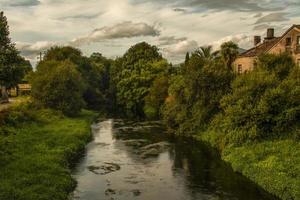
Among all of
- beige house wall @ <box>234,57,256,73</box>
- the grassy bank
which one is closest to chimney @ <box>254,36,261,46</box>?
beige house wall @ <box>234,57,256,73</box>

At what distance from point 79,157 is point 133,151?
21.5 feet

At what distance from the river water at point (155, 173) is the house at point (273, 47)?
17.5 meters

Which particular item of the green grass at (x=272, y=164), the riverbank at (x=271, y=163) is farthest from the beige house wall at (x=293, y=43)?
the green grass at (x=272, y=164)

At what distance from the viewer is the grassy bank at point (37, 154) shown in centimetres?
3101

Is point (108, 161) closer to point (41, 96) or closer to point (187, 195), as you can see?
point (187, 195)

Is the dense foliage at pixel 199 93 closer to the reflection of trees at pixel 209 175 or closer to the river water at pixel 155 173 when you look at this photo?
the river water at pixel 155 173

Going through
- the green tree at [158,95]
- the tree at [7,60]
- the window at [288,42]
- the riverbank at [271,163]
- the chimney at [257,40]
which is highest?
the chimney at [257,40]

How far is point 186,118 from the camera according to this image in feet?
204

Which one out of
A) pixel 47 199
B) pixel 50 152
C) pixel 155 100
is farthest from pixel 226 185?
pixel 155 100

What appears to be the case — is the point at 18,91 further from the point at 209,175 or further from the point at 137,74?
the point at 209,175

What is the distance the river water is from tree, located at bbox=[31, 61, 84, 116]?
66.0 ft

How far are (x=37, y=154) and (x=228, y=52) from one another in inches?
1492

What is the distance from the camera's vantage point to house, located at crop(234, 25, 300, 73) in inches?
2340

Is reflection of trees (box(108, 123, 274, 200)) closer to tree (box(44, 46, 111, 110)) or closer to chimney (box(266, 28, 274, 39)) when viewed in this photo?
chimney (box(266, 28, 274, 39))
